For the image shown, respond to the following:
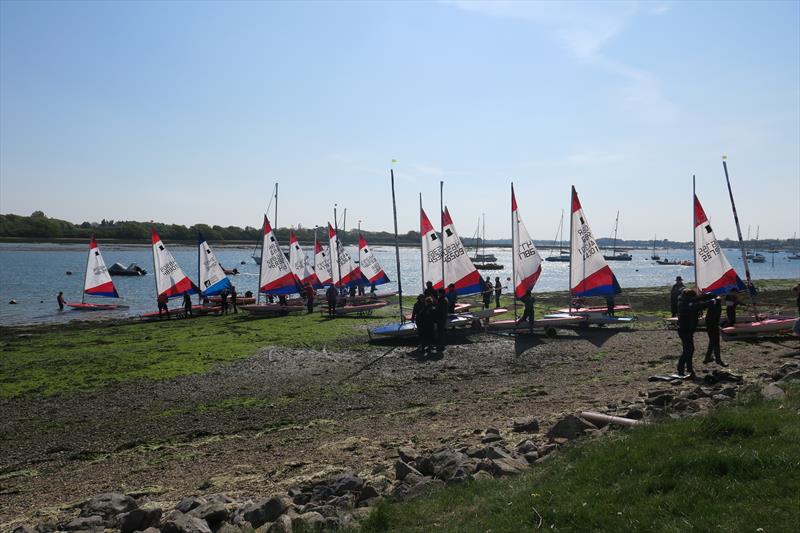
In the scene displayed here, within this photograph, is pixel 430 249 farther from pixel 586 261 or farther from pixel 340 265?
pixel 340 265

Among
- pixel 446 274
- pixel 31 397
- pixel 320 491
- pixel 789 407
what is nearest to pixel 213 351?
pixel 31 397

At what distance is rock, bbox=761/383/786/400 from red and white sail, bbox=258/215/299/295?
2669cm

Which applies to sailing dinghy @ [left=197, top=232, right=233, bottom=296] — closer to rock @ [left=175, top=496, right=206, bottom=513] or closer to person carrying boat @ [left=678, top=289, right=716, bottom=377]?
person carrying boat @ [left=678, top=289, right=716, bottom=377]

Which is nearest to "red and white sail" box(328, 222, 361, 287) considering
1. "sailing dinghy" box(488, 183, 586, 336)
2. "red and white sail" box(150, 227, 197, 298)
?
"red and white sail" box(150, 227, 197, 298)

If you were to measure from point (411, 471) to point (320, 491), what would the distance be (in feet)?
3.97

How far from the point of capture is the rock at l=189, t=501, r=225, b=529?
706cm

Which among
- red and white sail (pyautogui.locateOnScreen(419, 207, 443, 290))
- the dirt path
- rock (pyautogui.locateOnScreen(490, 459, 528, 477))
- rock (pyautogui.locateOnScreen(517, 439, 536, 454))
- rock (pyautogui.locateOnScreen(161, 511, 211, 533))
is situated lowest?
the dirt path

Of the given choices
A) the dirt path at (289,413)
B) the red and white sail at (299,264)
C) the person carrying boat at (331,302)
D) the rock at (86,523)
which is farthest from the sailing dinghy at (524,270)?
the red and white sail at (299,264)

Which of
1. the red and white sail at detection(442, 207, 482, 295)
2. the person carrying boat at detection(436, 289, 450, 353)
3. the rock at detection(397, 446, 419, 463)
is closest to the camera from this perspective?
the rock at detection(397, 446, 419, 463)

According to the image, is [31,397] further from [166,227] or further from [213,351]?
[166,227]

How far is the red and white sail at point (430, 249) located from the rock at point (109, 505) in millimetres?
17798

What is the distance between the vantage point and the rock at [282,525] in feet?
20.6

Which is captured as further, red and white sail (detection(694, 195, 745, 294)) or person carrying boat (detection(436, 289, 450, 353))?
red and white sail (detection(694, 195, 745, 294))

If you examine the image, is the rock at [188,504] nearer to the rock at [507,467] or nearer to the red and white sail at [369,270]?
the rock at [507,467]
